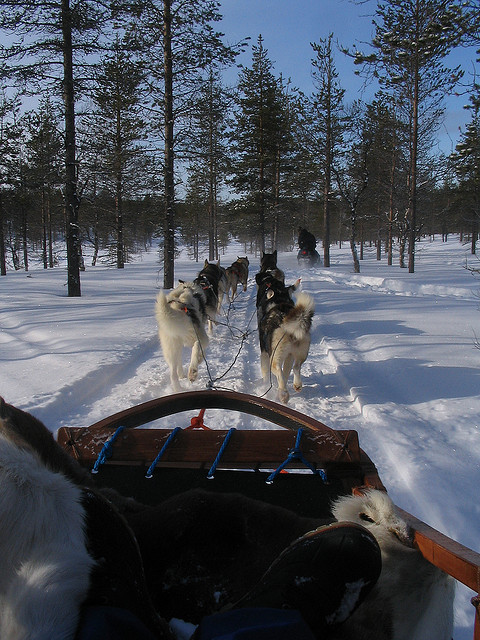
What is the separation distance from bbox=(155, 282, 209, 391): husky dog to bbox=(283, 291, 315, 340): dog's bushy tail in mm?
1336

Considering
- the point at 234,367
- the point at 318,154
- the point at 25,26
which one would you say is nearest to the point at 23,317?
the point at 234,367

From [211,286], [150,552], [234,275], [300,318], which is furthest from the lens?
[234,275]

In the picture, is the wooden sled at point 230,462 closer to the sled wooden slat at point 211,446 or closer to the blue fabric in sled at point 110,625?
the sled wooden slat at point 211,446

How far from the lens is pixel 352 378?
503 cm

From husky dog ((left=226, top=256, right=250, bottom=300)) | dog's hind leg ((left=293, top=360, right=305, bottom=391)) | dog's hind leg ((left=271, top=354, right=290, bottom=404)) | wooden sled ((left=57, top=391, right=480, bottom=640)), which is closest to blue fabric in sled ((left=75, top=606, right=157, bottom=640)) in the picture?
wooden sled ((left=57, top=391, right=480, bottom=640))

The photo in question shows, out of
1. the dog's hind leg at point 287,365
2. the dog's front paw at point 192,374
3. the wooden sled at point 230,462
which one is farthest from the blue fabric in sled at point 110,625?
the dog's front paw at point 192,374

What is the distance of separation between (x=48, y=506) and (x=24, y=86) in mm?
12726

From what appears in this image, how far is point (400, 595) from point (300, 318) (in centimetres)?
350

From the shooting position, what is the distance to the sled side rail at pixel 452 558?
0.96 metres

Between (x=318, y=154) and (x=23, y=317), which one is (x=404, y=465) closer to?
(x=23, y=317)

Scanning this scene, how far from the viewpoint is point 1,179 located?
2295 centimetres

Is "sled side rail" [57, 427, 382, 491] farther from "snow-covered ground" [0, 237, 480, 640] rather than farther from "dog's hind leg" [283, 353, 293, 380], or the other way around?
"dog's hind leg" [283, 353, 293, 380]

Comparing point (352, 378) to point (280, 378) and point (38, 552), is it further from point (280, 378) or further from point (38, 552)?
point (38, 552)

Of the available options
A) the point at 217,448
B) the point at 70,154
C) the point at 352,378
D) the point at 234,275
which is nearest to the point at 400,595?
the point at 217,448
